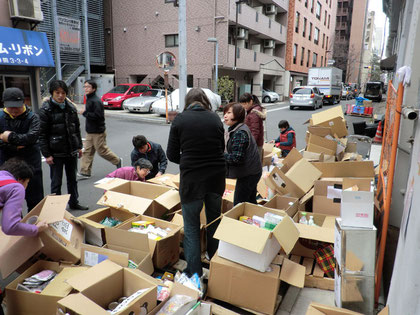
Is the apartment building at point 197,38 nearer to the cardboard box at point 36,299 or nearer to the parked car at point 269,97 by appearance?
the parked car at point 269,97

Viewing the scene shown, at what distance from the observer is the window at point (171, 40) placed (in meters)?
21.5

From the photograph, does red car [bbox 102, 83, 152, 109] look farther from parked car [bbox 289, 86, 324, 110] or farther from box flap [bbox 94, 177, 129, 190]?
box flap [bbox 94, 177, 129, 190]

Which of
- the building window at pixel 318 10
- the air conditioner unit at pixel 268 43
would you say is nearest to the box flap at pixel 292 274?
the air conditioner unit at pixel 268 43

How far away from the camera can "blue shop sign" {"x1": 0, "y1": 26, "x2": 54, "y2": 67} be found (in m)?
10.4

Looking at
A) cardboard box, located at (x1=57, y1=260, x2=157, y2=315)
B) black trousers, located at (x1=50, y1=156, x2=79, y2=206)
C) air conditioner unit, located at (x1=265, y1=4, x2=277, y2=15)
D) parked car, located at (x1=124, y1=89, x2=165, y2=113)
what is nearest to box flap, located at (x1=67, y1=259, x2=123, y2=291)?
cardboard box, located at (x1=57, y1=260, x2=157, y2=315)

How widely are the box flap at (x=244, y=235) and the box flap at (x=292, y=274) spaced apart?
0.42 m

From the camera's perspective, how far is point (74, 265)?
275 centimetres

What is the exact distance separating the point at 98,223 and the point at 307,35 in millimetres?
35698

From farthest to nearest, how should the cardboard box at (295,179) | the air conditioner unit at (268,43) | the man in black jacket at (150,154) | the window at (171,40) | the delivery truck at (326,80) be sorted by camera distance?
the air conditioner unit at (268,43)
the delivery truck at (326,80)
the window at (171,40)
the man in black jacket at (150,154)
the cardboard box at (295,179)

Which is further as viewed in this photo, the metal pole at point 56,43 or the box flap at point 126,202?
the metal pole at point 56,43

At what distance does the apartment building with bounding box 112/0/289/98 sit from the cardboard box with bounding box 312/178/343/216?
57.5 ft

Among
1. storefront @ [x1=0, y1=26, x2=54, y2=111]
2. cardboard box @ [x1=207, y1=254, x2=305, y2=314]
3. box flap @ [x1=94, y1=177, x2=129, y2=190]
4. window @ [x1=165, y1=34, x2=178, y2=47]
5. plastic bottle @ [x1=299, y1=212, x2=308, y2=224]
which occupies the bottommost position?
cardboard box @ [x1=207, y1=254, x2=305, y2=314]

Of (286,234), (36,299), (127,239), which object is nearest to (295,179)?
(286,234)

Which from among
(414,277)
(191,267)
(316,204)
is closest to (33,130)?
(191,267)
